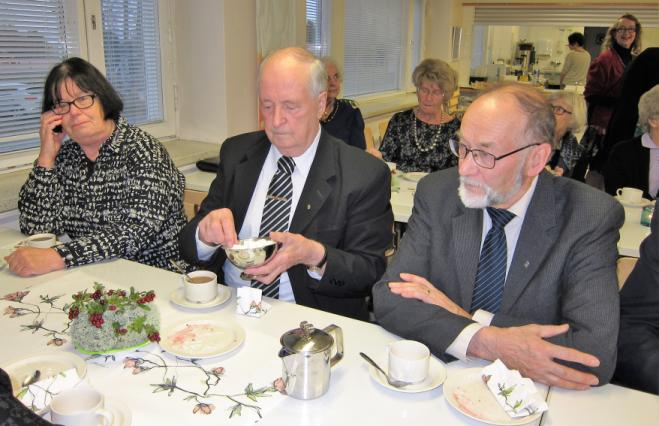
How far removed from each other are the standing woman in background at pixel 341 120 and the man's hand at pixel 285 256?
2.29m

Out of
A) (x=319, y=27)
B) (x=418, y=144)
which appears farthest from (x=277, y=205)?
(x=319, y=27)

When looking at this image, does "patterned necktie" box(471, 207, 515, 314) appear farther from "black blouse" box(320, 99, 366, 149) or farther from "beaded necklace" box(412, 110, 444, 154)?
"black blouse" box(320, 99, 366, 149)

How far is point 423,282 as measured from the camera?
149 cm

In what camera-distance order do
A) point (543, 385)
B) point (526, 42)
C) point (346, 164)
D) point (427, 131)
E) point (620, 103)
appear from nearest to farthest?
1. point (543, 385)
2. point (346, 164)
3. point (427, 131)
4. point (620, 103)
5. point (526, 42)

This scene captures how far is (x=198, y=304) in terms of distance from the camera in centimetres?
152

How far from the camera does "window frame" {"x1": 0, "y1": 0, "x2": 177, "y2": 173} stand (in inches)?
114

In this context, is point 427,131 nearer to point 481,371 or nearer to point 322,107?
point 322,107

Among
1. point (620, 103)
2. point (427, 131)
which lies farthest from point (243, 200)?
point (620, 103)

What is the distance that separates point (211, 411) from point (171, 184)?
117cm

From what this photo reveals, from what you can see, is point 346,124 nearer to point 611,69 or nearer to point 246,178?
→ point 246,178

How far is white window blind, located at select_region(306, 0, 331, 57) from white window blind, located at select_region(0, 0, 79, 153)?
2273 mm

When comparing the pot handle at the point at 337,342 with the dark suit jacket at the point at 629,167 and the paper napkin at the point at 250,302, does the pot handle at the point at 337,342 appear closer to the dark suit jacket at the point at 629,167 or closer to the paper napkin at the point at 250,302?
the paper napkin at the point at 250,302

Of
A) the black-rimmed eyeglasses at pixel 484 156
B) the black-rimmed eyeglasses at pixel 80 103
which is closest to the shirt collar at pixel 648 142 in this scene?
the black-rimmed eyeglasses at pixel 484 156

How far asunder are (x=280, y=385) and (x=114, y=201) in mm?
1190
